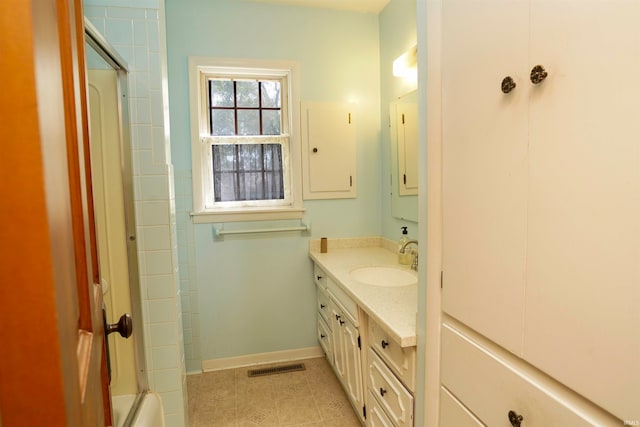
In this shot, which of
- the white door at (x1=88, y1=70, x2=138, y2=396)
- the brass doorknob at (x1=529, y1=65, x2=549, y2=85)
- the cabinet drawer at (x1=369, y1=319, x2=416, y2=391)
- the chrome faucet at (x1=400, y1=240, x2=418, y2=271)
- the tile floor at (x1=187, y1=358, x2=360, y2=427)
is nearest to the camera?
the brass doorknob at (x1=529, y1=65, x2=549, y2=85)

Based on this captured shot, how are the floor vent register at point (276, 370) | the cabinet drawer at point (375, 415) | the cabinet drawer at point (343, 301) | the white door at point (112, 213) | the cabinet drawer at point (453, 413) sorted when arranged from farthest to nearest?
the floor vent register at point (276, 370) → the cabinet drawer at point (343, 301) → the cabinet drawer at point (375, 415) → the white door at point (112, 213) → the cabinet drawer at point (453, 413)

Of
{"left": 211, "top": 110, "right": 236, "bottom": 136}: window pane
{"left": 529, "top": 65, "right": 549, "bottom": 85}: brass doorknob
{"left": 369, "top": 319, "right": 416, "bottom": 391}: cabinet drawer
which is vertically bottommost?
{"left": 369, "top": 319, "right": 416, "bottom": 391}: cabinet drawer

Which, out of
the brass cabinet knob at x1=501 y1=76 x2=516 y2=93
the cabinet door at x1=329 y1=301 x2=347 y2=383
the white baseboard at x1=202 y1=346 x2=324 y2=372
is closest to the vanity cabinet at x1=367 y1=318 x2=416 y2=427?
the cabinet door at x1=329 y1=301 x2=347 y2=383

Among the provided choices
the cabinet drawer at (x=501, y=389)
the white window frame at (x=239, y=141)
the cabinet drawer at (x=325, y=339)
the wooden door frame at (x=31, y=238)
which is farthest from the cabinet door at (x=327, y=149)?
the wooden door frame at (x=31, y=238)

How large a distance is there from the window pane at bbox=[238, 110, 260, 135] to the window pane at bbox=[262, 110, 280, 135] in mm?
45

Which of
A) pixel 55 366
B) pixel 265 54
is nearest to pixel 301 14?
pixel 265 54

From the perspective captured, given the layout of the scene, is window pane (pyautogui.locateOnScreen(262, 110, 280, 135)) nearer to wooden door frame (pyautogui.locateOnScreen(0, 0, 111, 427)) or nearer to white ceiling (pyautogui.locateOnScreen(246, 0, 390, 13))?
white ceiling (pyautogui.locateOnScreen(246, 0, 390, 13))

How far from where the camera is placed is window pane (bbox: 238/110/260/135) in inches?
99.5

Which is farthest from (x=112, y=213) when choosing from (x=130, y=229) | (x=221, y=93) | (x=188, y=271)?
(x=221, y=93)

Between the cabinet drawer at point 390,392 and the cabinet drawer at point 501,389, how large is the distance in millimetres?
311

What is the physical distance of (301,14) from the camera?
2.45 meters

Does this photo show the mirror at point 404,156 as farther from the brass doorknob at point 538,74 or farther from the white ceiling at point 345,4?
the brass doorknob at point 538,74

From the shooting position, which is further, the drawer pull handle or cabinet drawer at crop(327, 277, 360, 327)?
cabinet drawer at crop(327, 277, 360, 327)

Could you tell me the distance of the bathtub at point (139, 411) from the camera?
1.28 metres
